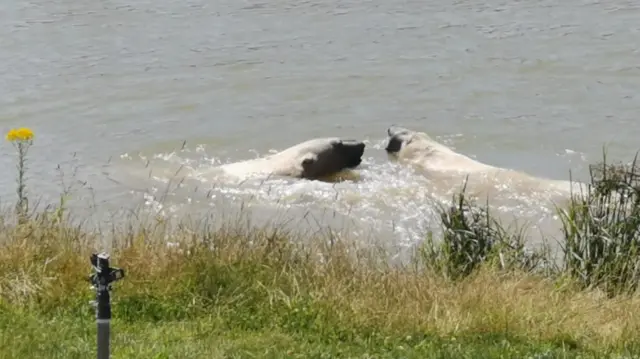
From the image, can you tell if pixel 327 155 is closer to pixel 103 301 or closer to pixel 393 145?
pixel 393 145

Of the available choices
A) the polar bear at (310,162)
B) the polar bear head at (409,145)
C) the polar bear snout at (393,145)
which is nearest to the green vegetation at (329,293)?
the polar bear at (310,162)

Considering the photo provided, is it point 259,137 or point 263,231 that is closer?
point 263,231

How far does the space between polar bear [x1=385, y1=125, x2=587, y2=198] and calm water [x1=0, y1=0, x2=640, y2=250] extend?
0.92 ft

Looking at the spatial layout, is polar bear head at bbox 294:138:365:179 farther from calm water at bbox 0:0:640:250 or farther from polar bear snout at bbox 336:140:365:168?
calm water at bbox 0:0:640:250

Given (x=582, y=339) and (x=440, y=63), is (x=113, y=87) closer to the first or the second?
(x=440, y=63)

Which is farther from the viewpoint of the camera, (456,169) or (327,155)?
(327,155)

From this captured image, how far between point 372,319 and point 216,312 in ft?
3.17

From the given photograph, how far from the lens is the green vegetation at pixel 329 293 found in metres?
6.49

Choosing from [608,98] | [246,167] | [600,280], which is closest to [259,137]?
[246,167]

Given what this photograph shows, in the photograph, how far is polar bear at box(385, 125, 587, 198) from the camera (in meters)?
12.0

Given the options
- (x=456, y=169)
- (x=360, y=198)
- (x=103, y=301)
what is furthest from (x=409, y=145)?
(x=103, y=301)

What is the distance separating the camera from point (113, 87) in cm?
1772

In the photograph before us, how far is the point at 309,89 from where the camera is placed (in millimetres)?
17188

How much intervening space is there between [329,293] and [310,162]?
533 cm
